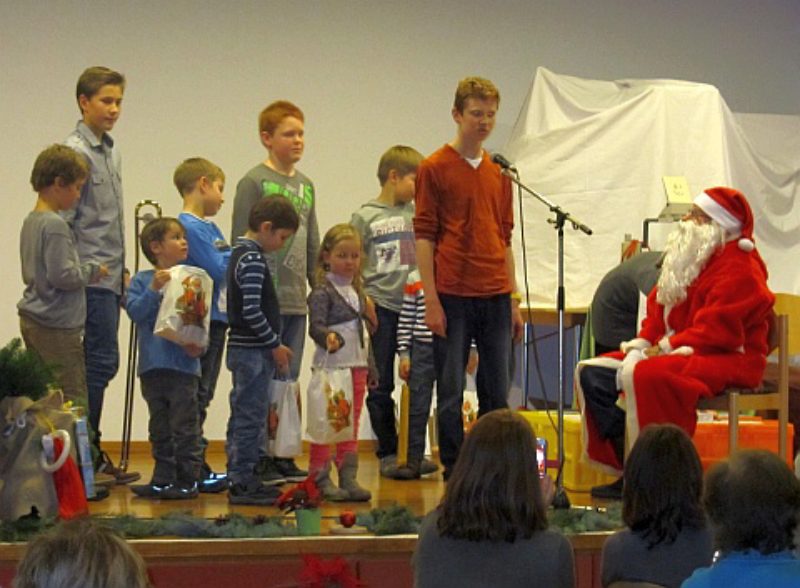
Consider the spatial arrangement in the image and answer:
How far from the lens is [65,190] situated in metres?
5.09

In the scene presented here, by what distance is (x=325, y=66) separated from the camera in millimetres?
7598

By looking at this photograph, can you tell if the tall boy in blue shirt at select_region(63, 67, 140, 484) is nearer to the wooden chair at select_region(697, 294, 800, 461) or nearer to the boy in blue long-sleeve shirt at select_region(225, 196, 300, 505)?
the boy in blue long-sleeve shirt at select_region(225, 196, 300, 505)

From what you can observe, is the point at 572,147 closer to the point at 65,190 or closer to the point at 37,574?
the point at 65,190

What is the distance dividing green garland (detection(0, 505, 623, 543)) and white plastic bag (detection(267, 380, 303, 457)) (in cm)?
67

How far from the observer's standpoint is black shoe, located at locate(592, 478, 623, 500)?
5.26m

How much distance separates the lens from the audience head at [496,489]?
2.96 meters

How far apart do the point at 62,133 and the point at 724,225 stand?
3.77 m

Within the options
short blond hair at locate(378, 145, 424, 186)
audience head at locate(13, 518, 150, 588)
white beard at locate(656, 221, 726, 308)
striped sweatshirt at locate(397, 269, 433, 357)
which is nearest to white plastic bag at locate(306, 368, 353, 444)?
striped sweatshirt at locate(397, 269, 433, 357)

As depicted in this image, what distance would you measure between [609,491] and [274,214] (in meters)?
1.67

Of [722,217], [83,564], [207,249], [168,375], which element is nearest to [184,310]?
[168,375]

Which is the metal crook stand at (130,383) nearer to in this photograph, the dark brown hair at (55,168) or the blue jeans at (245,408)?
the dark brown hair at (55,168)

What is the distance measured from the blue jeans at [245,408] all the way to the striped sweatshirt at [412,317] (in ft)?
3.59

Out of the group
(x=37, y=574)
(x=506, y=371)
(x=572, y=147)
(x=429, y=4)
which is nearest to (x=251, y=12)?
(x=429, y=4)

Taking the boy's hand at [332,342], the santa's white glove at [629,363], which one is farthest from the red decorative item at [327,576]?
the santa's white glove at [629,363]
